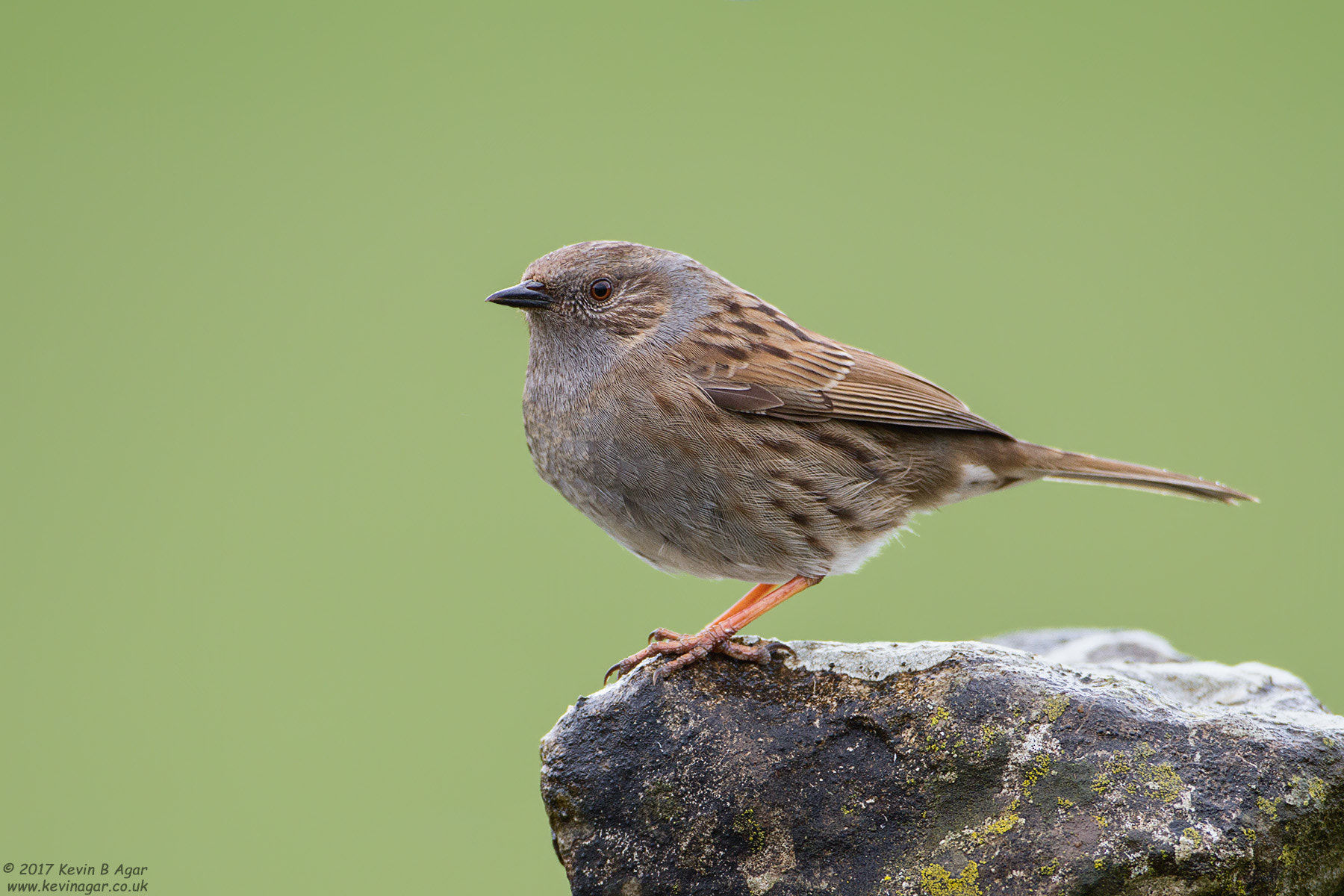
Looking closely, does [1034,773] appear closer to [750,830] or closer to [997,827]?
[997,827]

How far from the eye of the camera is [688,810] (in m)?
3.70

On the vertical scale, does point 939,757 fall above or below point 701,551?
below

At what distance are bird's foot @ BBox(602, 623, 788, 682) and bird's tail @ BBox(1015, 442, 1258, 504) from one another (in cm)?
163

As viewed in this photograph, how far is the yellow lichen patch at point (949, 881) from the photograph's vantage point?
3416mm

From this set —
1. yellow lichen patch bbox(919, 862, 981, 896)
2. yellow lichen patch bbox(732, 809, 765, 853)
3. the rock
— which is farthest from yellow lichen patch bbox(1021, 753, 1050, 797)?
yellow lichen patch bbox(732, 809, 765, 853)

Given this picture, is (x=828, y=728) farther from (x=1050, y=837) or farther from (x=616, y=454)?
(x=616, y=454)

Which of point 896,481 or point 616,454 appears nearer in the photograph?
point 616,454

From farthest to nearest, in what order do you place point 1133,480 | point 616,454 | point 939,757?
point 1133,480
point 616,454
point 939,757

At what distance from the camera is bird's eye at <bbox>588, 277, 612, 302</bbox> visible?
186 inches

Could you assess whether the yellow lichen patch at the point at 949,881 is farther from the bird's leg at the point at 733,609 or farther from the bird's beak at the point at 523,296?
the bird's beak at the point at 523,296

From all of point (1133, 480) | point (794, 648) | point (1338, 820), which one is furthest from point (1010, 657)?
point (1133, 480)

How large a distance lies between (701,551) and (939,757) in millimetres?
1256

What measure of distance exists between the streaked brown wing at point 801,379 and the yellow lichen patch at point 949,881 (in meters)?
1.85

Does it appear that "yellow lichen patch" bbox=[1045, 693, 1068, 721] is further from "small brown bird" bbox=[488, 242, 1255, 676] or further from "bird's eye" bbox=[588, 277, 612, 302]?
"bird's eye" bbox=[588, 277, 612, 302]
